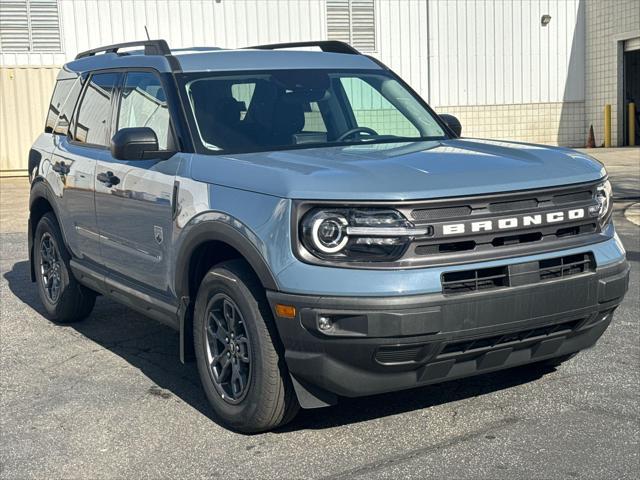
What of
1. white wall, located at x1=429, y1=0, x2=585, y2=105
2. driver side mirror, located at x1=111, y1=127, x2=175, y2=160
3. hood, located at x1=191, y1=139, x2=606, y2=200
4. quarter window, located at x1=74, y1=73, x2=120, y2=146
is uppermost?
white wall, located at x1=429, y1=0, x2=585, y2=105

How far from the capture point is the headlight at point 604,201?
462 centimetres

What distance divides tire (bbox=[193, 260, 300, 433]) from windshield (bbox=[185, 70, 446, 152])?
86 cm

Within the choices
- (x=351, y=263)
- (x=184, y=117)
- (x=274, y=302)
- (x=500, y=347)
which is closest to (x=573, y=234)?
(x=500, y=347)

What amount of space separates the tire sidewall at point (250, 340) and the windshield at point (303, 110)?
813mm

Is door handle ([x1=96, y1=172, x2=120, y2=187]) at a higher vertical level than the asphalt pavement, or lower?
higher

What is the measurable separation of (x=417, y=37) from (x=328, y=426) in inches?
829

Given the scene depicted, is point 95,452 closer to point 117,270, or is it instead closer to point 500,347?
point 117,270

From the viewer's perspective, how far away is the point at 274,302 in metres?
4.17

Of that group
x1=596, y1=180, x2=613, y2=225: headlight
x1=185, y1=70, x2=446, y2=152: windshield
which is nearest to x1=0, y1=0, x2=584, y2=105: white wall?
x1=185, y1=70, x2=446, y2=152: windshield

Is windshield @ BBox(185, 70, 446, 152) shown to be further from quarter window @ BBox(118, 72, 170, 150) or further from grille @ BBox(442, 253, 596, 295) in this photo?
grille @ BBox(442, 253, 596, 295)

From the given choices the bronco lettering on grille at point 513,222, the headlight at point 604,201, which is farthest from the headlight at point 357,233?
the headlight at point 604,201

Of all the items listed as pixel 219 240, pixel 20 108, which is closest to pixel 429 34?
pixel 20 108

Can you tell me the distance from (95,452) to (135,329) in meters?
2.52

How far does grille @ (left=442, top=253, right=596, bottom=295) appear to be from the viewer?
13.4 feet
